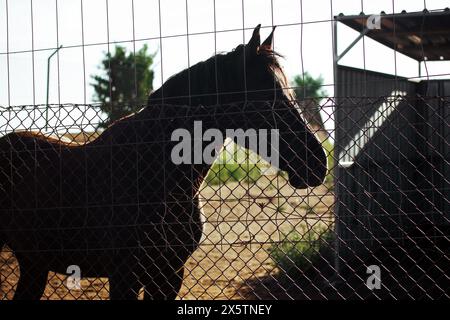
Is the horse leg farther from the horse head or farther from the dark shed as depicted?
the dark shed

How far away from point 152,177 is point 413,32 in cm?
537

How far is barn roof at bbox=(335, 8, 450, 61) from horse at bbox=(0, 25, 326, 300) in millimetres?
3375

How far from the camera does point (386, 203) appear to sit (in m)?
8.61

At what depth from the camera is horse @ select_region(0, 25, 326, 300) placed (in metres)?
3.75

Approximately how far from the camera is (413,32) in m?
8.16

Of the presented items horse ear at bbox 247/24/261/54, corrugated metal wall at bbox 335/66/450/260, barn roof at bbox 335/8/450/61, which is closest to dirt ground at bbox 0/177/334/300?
corrugated metal wall at bbox 335/66/450/260

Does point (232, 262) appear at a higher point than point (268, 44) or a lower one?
Answer: lower

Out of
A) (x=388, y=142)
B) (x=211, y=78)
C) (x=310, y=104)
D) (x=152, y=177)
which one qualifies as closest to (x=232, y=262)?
(x=152, y=177)

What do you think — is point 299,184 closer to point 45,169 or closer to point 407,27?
point 45,169

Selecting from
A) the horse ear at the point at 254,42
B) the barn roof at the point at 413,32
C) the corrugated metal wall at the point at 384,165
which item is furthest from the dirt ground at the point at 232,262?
the barn roof at the point at 413,32

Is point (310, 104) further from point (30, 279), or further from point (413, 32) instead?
point (413, 32)

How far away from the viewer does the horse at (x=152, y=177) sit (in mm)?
3752
